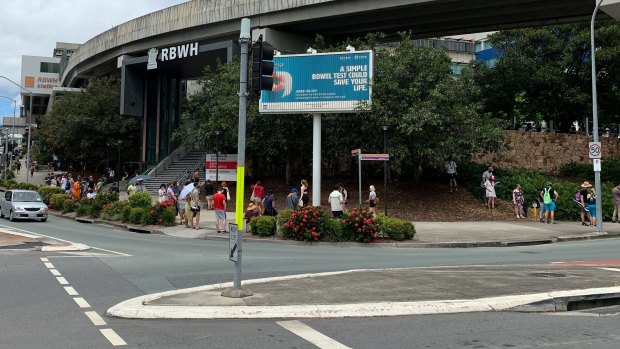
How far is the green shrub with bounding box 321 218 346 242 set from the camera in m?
17.6

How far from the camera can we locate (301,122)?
29.9 meters

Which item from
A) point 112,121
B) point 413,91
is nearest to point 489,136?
point 413,91

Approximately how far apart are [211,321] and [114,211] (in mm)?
19825

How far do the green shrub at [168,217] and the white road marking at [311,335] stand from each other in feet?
52.5

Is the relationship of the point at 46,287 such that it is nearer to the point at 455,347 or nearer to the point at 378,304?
the point at 378,304

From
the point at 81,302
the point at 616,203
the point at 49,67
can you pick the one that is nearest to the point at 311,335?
the point at 81,302

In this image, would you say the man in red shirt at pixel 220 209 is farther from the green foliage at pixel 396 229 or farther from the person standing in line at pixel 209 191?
the green foliage at pixel 396 229

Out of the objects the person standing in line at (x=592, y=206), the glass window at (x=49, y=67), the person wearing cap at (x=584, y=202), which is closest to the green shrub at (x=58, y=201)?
the person wearing cap at (x=584, y=202)

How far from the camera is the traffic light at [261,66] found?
8.41 metres

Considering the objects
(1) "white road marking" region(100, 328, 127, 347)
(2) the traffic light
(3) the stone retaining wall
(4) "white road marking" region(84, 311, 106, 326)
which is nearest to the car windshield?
(4) "white road marking" region(84, 311, 106, 326)

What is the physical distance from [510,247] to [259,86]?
479 inches

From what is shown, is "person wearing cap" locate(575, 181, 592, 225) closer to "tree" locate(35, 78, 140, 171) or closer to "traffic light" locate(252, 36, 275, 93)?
"traffic light" locate(252, 36, 275, 93)

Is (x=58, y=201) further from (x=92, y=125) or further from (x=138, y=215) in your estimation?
(x=92, y=125)

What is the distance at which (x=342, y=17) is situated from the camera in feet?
119
